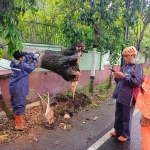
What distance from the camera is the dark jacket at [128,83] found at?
3312 mm

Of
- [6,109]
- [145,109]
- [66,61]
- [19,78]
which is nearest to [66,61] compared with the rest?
[66,61]

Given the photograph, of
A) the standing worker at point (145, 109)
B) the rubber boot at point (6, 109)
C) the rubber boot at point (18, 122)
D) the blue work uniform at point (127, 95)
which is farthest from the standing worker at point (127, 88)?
the rubber boot at point (6, 109)

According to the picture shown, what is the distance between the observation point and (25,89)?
371 centimetres

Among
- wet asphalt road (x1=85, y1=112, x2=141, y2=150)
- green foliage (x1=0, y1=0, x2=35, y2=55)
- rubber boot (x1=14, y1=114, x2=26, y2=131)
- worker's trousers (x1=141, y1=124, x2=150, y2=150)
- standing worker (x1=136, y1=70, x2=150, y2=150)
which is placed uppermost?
green foliage (x1=0, y1=0, x2=35, y2=55)

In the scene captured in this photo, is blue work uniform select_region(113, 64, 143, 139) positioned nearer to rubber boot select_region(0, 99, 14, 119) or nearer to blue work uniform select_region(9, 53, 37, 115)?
blue work uniform select_region(9, 53, 37, 115)

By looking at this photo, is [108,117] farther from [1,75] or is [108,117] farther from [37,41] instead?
[37,41]

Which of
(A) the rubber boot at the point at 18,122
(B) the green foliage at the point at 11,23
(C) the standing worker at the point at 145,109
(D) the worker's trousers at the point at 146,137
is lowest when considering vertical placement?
(A) the rubber boot at the point at 18,122

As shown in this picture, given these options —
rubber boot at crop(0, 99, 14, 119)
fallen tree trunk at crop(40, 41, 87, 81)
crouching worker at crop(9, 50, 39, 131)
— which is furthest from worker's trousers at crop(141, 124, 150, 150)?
rubber boot at crop(0, 99, 14, 119)

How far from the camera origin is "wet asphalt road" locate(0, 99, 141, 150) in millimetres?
3305

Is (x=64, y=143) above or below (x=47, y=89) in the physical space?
below

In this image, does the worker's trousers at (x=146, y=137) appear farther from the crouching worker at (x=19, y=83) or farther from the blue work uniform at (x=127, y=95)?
the crouching worker at (x=19, y=83)

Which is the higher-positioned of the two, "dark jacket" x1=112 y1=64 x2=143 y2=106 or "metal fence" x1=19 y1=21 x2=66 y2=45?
"metal fence" x1=19 y1=21 x2=66 y2=45

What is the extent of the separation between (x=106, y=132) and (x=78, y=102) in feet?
5.20

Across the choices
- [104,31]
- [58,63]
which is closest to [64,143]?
[58,63]
